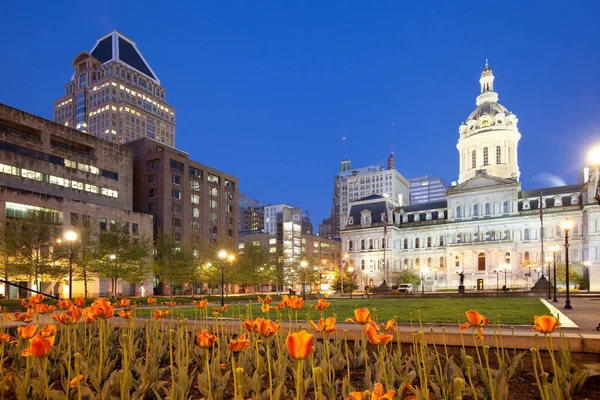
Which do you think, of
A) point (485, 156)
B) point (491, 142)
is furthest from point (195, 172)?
point (491, 142)

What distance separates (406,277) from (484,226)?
64.6ft

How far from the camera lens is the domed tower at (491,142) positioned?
99.2m

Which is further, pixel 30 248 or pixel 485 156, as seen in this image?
pixel 485 156

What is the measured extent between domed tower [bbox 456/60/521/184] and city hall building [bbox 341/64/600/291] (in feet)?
0.71

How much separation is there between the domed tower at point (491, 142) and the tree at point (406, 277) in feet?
90.3

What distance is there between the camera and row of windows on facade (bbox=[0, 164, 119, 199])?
6219 cm

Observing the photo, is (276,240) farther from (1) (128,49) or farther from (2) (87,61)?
(1) (128,49)

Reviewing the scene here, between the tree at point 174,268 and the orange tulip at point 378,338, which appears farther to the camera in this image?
the tree at point 174,268

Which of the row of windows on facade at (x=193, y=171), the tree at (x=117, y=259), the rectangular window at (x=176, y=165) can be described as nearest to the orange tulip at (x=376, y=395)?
the tree at (x=117, y=259)

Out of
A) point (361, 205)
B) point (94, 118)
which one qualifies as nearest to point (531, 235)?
point (361, 205)

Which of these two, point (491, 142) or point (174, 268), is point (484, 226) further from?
point (174, 268)

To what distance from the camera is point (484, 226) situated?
295 ft

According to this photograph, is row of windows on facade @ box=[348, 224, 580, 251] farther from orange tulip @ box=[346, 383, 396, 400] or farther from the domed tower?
orange tulip @ box=[346, 383, 396, 400]

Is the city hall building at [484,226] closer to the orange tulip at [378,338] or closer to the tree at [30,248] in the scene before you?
the tree at [30,248]
